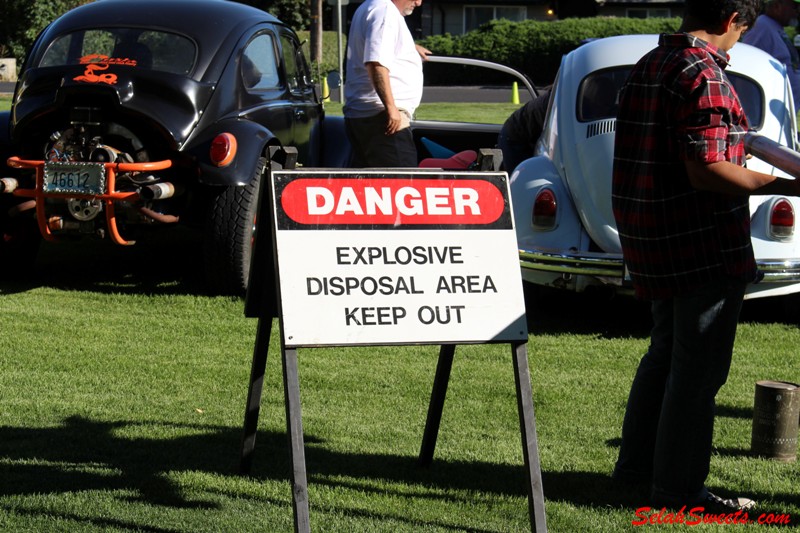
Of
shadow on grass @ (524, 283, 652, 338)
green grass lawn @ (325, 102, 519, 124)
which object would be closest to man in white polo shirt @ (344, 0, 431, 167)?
shadow on grass @ (524, 283, 652, 338)

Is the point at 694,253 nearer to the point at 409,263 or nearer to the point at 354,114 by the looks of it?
the point at 409,263

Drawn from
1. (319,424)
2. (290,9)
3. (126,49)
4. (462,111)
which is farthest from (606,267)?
(290,9)

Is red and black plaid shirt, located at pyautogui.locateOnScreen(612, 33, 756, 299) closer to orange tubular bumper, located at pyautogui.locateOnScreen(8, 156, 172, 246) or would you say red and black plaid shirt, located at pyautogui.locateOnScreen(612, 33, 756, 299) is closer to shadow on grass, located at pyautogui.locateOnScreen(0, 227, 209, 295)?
orange tubular bumper, located at pyautogui.locateOnScreen(8, 156, 172, 246)

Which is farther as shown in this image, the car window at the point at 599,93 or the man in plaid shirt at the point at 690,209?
the car window at the point at 599,93

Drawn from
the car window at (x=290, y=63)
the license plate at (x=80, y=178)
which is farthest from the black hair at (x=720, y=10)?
the car window at (x=290, y=63)

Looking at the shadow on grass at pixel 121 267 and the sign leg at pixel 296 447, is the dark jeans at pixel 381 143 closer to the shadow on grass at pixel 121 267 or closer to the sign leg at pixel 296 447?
the shadow on grass at pixel 121 267

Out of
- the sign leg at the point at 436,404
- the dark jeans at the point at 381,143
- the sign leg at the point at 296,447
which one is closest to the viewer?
the sign leg at the point at 296,447

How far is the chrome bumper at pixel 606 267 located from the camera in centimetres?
699

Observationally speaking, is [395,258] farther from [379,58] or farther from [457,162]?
[457,162]

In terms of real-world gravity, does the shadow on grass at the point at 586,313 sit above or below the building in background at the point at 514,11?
above

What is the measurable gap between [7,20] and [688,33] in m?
35.4

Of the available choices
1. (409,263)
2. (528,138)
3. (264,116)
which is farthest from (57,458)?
(528,138)

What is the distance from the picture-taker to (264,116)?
865 centimetres

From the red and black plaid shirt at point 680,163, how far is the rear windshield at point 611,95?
4.07 meters
